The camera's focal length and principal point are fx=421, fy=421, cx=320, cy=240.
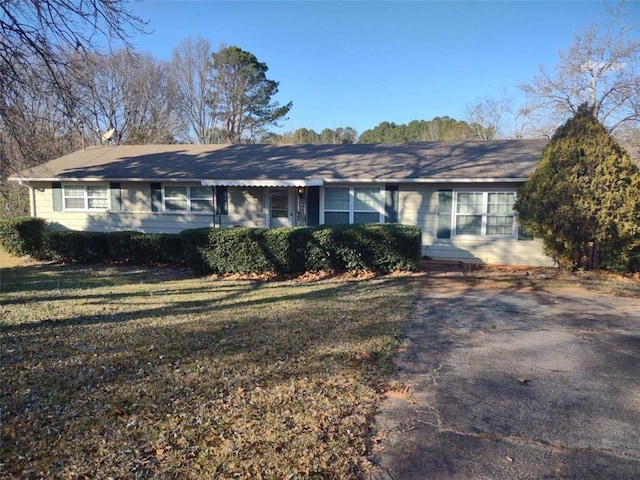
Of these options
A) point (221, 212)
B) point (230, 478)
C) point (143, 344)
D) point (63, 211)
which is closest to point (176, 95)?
point (63, 211)

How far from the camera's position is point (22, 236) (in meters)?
12.7

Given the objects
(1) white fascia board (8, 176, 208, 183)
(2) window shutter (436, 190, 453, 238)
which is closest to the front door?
(1) white fascia board (8, 176, 208, 183)

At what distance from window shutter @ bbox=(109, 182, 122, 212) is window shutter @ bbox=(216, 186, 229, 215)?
144 inches

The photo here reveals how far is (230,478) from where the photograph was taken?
8.27 feet

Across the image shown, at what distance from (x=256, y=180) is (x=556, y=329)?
9.26 m

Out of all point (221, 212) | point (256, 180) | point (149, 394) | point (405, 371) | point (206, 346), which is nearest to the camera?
point (149, 394)

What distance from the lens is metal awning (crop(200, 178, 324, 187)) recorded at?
486 inches

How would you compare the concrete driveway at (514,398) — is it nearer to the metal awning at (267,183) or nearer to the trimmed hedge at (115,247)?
the metal awning at (267,183)

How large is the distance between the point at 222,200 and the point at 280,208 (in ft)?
6.37

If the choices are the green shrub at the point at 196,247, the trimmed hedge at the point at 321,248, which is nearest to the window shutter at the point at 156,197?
the green shrub at the point at 196,247

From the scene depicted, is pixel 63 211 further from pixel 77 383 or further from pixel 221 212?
pixel 77 383

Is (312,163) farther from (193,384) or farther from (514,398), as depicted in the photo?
(514,398)

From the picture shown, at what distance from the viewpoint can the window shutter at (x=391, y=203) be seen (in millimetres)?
12484

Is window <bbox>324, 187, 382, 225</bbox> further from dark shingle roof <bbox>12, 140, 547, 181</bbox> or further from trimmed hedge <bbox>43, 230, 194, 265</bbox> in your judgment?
trimmed hedge <bbox>43, 230, 194, 265</bbox>
